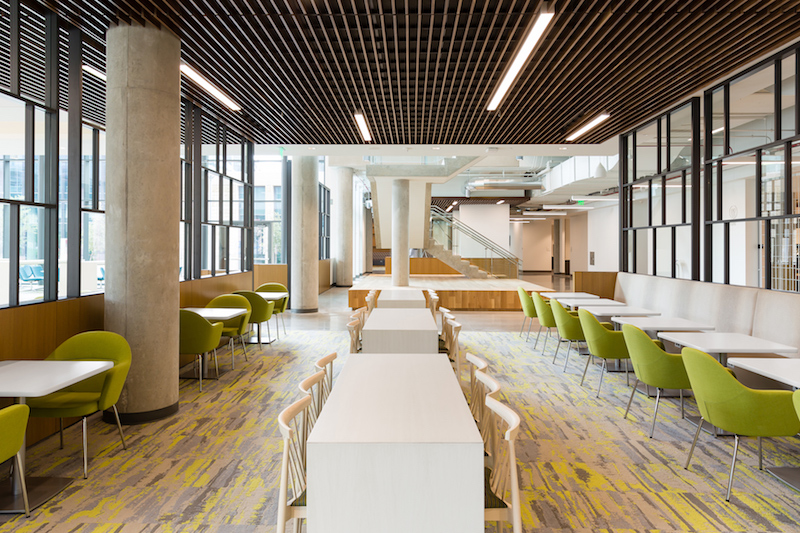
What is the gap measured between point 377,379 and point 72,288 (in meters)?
3.56

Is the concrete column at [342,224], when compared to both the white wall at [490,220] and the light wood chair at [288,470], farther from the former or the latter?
the light wood chair at [288,470]

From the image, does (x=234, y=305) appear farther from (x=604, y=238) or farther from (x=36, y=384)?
(x=604, y=238)

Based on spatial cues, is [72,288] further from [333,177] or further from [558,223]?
[558,223]

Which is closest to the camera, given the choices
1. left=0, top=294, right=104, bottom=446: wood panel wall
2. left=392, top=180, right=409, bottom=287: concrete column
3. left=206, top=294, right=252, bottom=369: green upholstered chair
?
left=0, top=294, right=104, bottom=446: wood panel wall

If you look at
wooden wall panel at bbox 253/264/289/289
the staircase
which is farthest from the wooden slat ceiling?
the staircase

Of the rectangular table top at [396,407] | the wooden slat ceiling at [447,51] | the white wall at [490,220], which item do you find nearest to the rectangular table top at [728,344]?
the rectangular table top at [396,407]

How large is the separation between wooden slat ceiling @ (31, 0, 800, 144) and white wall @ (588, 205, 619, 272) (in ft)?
41.3

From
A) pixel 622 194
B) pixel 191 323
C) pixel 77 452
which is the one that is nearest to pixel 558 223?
pixel 622 194

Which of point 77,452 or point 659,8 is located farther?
point 659,8

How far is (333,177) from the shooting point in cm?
1798

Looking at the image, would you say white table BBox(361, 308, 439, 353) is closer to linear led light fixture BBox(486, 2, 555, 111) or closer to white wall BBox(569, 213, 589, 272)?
linear led light fixture BBox(486, 2, 555, 111)

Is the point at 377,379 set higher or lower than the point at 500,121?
lower

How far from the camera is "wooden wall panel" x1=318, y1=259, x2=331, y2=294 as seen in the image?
16881 mm

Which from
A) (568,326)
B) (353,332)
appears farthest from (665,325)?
(353,332)
